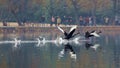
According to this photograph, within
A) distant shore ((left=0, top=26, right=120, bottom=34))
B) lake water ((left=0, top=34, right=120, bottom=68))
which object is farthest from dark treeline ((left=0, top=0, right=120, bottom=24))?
lake water ((left=0, top=34, right=120, bottom=68))

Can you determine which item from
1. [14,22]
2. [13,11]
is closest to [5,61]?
[13,11]

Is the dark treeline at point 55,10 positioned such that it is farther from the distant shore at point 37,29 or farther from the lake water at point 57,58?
the lake water at point 57,58

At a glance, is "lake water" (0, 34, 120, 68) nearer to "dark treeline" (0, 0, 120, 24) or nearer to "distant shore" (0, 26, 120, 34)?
"distant shore" (0, 26, 120, 34)

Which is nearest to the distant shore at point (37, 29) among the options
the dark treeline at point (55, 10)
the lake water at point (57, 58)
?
the dark treeline at point (55, 10)

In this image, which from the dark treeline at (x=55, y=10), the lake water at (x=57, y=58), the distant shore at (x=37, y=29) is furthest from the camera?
the dark treeline at (x=55, y=10)

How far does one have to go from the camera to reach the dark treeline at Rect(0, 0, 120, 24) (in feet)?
237

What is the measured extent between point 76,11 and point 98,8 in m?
3.14

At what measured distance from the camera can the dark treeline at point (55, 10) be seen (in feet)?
237

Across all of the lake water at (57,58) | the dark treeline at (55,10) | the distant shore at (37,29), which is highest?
the dark treeline at (55,10)

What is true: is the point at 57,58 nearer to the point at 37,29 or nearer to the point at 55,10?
the point at 37,29

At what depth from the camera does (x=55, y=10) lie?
241ft

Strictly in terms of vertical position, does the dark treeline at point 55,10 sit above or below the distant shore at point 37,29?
above

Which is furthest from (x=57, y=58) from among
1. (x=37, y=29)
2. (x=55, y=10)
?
(x=55, y=10)

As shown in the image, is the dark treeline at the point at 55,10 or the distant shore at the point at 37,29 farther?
the dark treeline at the point at 55,10
